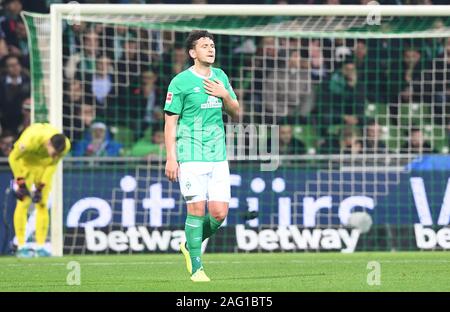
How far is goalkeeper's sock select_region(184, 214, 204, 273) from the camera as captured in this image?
11.0 metres

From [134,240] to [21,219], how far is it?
4.79 ft

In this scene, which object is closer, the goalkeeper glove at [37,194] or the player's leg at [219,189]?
the player's leg at [219,189]

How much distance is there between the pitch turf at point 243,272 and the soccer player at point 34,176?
0.56m

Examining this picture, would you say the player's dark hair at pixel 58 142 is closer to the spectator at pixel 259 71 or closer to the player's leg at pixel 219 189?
the spectator at pixel 259 71

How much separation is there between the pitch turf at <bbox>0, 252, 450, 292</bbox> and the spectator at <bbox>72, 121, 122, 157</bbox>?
258cm

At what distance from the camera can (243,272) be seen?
1248 cm

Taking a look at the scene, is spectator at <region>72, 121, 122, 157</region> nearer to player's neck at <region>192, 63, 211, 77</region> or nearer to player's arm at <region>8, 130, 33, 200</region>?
player's arm at <region>8, 130, 33, 200</region>

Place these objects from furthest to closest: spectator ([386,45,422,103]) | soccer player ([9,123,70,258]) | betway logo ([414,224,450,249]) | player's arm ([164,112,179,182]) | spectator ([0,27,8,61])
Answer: spectator ([0,27,8,61]) → spectator ([386,45,422,103]) → betway logo ([414,224,450,249]) → soccer player ([9,123,70,258]) → player's arm ([164,112,179,182])

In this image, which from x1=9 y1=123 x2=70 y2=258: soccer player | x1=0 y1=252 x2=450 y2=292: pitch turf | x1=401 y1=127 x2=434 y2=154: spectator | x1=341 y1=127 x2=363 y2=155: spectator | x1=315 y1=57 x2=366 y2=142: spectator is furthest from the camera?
x1=315 y1=57 x2=366 y2=142: spectator

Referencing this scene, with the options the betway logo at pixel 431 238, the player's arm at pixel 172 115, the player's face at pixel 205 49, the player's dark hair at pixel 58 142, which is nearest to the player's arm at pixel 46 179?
the player's dark hair at pixel 58 142

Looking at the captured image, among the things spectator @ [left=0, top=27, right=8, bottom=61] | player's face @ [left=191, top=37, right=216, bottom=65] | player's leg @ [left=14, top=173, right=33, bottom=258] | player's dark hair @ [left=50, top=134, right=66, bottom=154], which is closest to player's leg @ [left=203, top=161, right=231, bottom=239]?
player's face @ [left=191, top=37, right=216, bottom=65]

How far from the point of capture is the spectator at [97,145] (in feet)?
59.4
